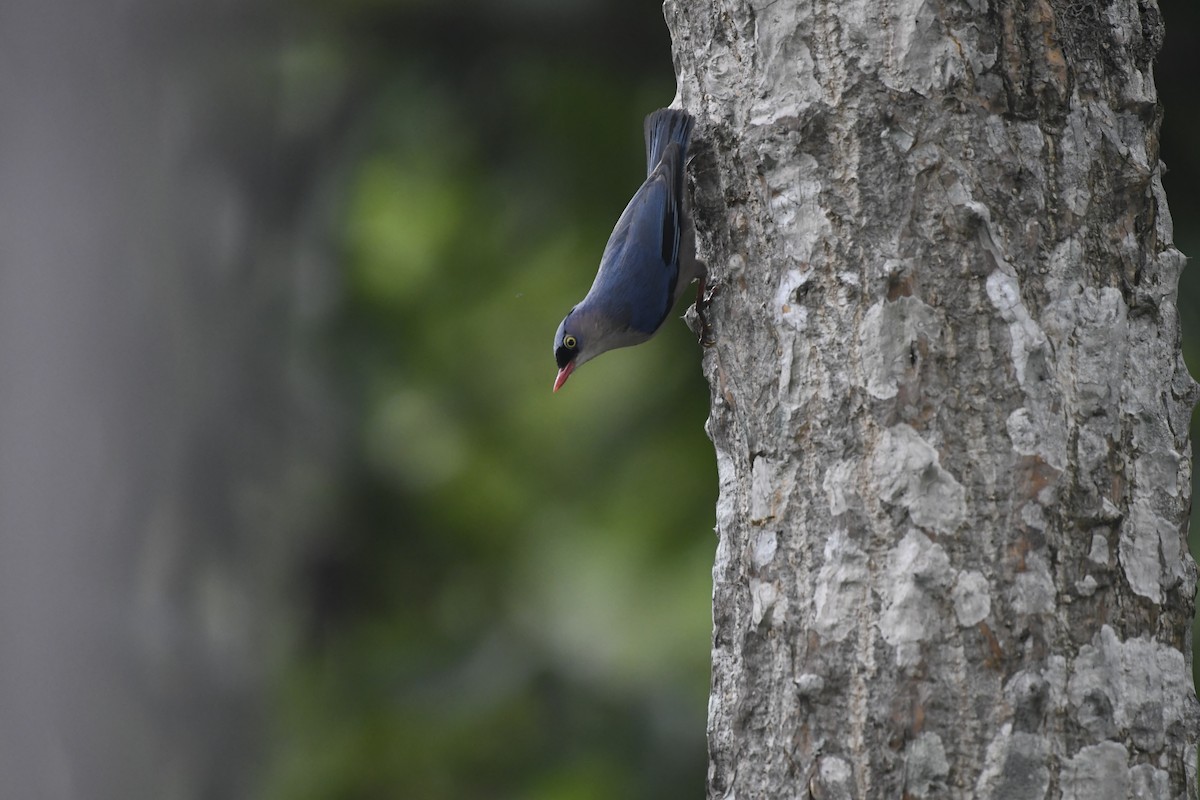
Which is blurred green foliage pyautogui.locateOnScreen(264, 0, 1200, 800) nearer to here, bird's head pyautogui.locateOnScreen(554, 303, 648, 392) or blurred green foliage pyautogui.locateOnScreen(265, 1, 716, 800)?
blurred green foliage pyautogui.locateOnScreen(265, 1, 716, 800)

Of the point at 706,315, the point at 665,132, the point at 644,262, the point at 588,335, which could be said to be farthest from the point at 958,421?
the point at 588,335

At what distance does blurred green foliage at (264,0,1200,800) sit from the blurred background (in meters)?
0.01

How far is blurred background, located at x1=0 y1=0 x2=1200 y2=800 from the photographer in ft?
3.87

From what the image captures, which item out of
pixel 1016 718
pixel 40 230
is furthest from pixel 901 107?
pixel 40 230

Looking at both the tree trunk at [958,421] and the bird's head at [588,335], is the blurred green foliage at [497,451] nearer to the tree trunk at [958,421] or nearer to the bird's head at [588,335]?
the bird's head at [588,335]

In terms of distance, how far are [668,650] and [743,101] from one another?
2370mm

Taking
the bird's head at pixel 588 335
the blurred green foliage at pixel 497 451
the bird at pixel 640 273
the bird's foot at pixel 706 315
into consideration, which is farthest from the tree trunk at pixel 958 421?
the blurred green foliage at pixel 497 451

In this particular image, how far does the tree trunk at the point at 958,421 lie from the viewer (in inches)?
65.0

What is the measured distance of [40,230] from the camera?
3.80 ft

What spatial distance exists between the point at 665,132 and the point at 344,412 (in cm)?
201

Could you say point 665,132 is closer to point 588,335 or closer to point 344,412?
point 588,335

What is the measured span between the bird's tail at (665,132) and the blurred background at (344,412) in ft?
2.43

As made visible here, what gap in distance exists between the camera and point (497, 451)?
4656 mm

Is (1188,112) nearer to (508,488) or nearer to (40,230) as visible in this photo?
(508,488)
